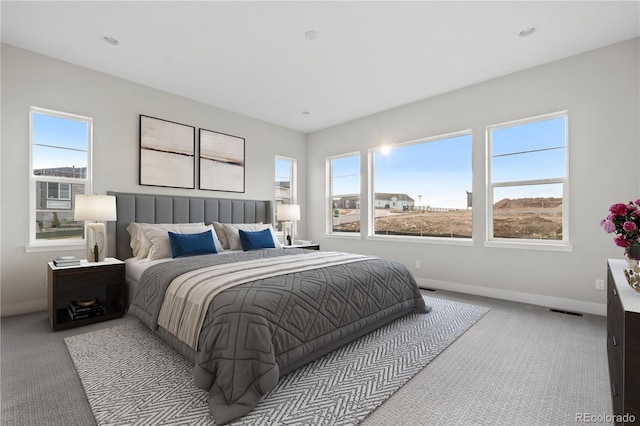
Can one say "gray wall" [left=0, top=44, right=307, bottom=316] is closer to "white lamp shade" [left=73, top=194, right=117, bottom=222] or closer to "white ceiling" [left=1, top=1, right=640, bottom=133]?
"white ceiling" [left=1, top=1, right=640, bottom=133]

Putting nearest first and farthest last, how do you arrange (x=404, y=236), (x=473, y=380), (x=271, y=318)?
(x=271, y=318) → (x=473, y=380) → (x=404, y=236)

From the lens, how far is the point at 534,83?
138 inches

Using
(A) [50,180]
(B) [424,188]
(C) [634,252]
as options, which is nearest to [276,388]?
(C) [634,252]

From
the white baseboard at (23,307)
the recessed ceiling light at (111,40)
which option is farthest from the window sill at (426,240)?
the white baseboard at (23,307)

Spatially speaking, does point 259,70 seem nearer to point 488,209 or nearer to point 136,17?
point 136,17

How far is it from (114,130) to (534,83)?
5.09 meters

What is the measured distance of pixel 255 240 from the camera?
3943mm

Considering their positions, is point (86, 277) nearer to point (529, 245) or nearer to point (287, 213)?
point (287, 213)

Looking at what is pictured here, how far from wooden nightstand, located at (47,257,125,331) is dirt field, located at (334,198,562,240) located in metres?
3.89

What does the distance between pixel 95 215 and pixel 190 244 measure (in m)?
0.95

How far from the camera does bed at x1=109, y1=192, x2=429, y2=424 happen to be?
165 cm

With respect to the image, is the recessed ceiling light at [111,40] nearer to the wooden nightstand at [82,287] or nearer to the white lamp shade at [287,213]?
the wooden nightstand at [82,287]

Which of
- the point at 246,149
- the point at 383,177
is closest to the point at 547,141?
the point at 383,177

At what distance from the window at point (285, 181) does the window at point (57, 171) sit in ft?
9.33
